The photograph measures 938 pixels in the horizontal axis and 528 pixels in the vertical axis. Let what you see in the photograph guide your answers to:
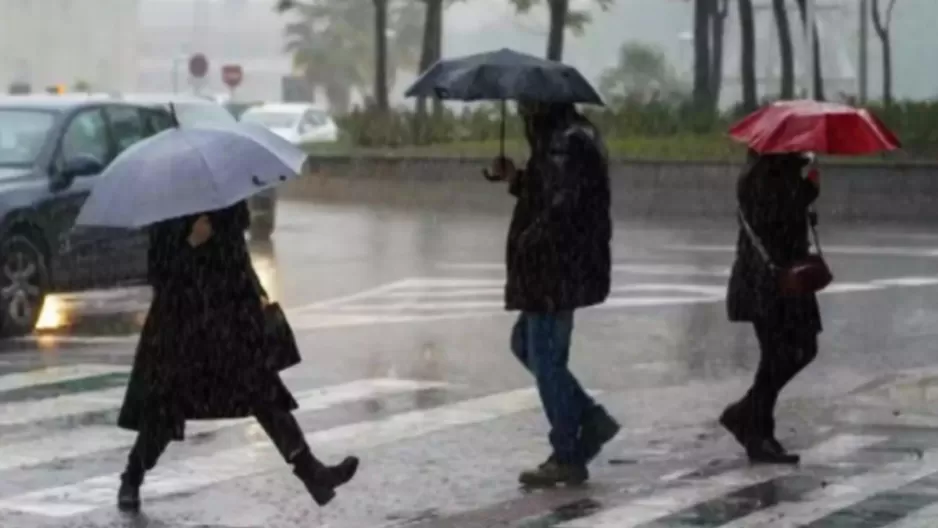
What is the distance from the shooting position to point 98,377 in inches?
528

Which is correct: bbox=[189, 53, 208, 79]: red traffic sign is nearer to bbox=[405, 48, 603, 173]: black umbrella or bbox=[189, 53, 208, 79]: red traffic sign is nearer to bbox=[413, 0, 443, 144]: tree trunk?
bbox=[413, 0, 443, 144]: tree trunk

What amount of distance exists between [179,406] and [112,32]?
63.1 meters

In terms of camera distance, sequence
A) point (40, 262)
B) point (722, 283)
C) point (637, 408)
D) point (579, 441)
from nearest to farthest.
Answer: point (579, 441) → point (637, 408) → point (40, 262) → point (722, 283)

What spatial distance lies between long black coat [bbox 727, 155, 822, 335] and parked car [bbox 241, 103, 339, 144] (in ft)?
113

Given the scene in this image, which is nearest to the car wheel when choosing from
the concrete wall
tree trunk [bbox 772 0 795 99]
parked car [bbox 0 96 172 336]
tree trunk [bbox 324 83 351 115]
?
parked car [bbox 0 96 172 336]

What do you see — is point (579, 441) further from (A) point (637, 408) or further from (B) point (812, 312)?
(A) point (637, 408)

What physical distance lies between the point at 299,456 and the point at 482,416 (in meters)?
2.99

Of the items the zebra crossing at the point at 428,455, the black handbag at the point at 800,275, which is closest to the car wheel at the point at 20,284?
the zebra crossing at the point at 428,455

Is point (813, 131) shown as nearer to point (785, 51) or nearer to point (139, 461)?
point (139, 461)

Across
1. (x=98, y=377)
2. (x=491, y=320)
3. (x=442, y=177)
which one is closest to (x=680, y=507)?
(x=98, y=377)

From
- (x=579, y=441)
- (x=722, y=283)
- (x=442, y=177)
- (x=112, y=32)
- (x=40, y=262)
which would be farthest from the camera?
(x=112, y=32)

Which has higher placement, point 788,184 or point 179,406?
point 788,184

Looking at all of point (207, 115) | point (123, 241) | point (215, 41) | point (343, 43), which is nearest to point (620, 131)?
point (207, 115)

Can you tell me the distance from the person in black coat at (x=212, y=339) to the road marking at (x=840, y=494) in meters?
1.69
